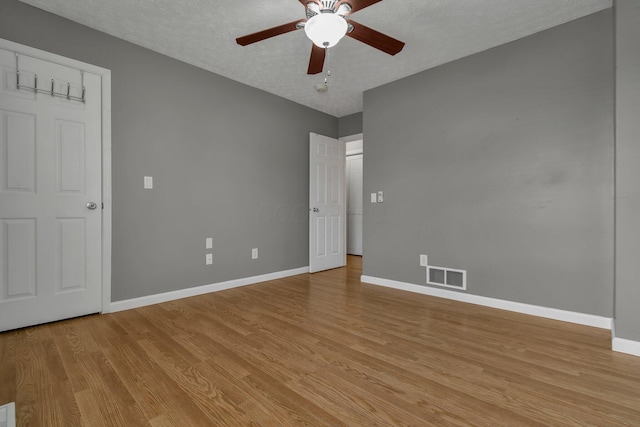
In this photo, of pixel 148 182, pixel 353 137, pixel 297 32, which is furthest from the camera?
pixel 353 137

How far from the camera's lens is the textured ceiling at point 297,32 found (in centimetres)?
230

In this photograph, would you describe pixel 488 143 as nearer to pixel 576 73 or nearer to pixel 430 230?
pixel 576 73

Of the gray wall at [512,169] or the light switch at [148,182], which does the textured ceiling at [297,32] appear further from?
the light switch at [148,182]

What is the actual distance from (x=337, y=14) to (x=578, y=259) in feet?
8.82

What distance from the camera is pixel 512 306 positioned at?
2787mm

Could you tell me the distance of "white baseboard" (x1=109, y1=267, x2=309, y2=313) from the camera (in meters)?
2.78

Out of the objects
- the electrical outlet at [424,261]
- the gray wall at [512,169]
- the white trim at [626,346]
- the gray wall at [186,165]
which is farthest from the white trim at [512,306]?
the gray wall at [186,165]

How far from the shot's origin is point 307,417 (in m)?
1.34

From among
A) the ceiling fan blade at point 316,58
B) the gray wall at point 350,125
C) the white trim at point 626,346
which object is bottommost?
the white trim at point 626,346

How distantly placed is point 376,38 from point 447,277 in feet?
8.04

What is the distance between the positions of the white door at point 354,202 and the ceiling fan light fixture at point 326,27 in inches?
196

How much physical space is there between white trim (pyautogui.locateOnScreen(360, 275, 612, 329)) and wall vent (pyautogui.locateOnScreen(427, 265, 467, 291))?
74 millimetres

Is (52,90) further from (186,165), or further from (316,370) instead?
(316,370)

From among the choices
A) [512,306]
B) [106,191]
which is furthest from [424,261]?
[106,191]
